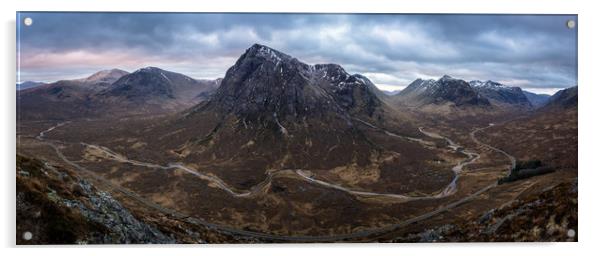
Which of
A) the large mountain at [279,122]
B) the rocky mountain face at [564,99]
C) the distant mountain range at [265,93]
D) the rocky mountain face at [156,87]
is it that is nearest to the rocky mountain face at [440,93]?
the distant mountain range at [265,93]

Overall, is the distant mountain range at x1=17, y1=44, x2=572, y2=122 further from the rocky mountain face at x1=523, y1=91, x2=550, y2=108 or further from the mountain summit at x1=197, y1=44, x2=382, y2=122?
the mountain summit at x1=197, y1=44, x2=382, y2=122

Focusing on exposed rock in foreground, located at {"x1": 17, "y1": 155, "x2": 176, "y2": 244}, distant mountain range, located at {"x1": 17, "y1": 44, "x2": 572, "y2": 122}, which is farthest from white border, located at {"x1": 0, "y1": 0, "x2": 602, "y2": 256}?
distant mountain range, located at {"x1": 17, "y1": 44, "x2": 572, "y2": 122}

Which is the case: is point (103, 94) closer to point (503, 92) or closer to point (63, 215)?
point (63, 215)

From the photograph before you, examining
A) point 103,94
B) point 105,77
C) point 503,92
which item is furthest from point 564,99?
point 103,94

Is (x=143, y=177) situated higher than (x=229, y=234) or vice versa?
(x=143, y=177)

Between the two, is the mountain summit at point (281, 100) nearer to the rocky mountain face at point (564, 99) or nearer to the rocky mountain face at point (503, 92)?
the rocky mountain face at point (503, 92)
